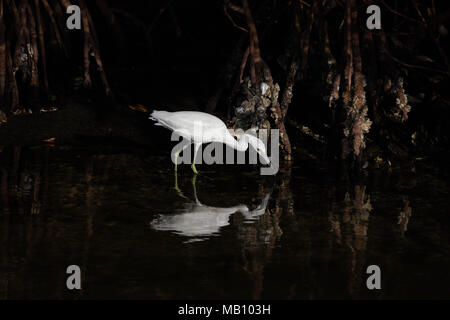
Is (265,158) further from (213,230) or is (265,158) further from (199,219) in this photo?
(213,230)

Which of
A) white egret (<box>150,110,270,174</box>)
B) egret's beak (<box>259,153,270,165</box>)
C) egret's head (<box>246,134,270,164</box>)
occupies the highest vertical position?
white egret (<box>150,110,270,174</box>)

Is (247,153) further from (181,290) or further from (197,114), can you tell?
(181,290)

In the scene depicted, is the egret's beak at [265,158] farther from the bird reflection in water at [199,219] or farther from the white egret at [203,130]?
the bird reflection in water at [199,219]

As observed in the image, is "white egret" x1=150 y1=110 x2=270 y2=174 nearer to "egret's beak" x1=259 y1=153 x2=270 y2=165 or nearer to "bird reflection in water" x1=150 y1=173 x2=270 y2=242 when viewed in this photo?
"egret's beak" x1=259 y1=153 x2=270 y2=165

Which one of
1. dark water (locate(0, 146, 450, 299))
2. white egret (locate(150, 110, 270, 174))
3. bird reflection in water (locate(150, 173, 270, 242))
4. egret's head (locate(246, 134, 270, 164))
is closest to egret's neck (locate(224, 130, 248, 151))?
white egret (locate(150, 110, 270, 174))

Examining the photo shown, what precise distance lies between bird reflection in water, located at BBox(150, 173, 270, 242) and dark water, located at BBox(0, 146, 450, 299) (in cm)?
2

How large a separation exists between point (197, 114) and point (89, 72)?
2839 millimetres

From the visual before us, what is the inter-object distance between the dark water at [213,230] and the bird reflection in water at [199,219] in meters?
0.02

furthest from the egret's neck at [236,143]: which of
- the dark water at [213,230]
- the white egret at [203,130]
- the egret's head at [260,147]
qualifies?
the dark water at [213,230]

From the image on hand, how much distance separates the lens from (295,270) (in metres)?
6.68

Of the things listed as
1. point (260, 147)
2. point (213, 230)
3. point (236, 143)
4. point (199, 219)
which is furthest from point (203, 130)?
point (213, 230)

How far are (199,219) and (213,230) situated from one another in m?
0.40

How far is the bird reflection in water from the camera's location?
25.3ft

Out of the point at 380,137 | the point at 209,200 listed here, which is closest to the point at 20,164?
the point at 209,200
